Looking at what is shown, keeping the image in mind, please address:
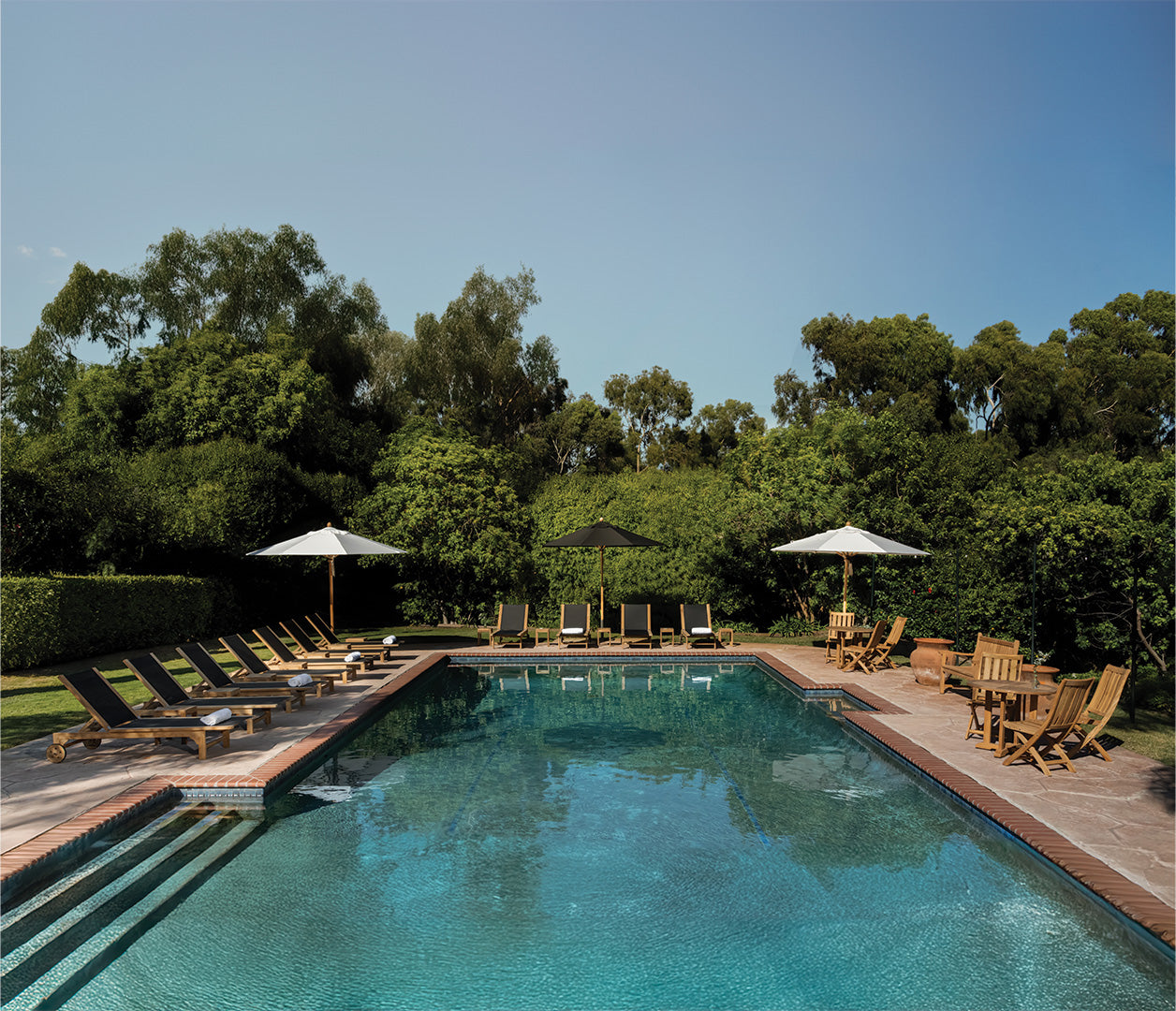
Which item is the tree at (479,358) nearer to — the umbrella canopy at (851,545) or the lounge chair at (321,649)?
the lounge chair at (321,649)

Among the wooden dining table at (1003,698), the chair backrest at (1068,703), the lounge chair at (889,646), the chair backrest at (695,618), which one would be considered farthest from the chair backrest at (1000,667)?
the chair backrest at (695,618)

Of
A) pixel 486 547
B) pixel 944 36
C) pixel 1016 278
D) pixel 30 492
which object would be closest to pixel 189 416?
pixel 30 492

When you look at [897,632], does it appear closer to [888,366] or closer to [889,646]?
[889,646]

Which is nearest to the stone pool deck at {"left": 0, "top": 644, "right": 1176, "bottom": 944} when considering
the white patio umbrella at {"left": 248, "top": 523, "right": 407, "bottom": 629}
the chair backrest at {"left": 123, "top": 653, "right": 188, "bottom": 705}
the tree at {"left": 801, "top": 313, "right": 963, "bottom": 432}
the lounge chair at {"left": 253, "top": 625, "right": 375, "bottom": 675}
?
the chair backrest at {"left": 123, "top": 653, "right": 188, "bottom": 705}

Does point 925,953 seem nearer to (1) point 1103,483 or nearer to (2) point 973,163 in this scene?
(1) point 1103,483

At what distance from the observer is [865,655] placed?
1411cm

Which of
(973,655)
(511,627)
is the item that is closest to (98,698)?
(511,627)

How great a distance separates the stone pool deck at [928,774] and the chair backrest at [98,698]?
0.36 metres

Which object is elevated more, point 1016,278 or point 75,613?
point 1016,278

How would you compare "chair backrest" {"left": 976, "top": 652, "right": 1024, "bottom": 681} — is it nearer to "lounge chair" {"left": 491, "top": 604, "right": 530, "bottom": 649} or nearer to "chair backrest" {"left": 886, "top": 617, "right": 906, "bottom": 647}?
"chair backrest" {"left": 886, "top": 617, "right": 906, "bottom": 647}

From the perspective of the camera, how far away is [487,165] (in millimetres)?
22297

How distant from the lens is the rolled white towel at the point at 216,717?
846 cm

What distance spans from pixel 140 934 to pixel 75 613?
10.8 m

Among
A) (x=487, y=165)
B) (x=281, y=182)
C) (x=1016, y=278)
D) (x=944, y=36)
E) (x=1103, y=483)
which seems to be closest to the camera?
(x=944, y=36)
